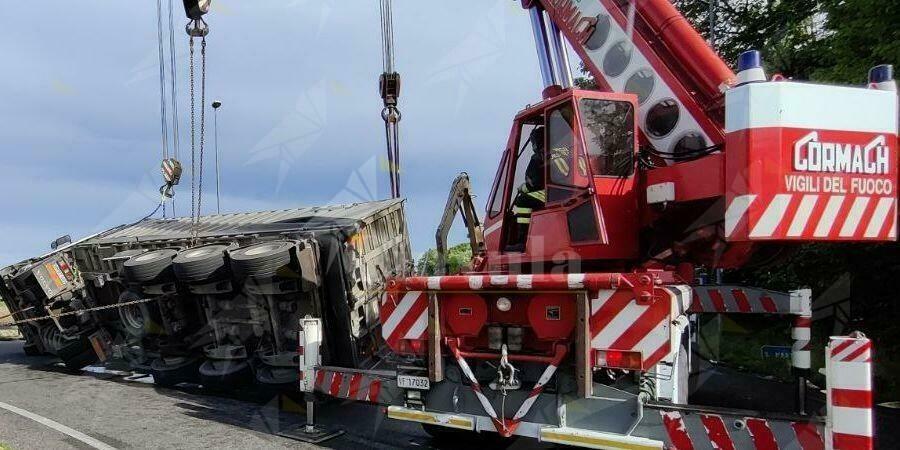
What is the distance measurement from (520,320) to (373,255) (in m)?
3.57

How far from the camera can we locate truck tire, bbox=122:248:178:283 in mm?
8227

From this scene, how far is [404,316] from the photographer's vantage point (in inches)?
206

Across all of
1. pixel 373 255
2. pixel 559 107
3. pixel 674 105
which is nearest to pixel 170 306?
pixel 373 255

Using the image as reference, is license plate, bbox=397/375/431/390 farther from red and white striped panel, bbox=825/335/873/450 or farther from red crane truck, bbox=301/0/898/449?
red and white striped panel, bbox=825/335/873/450

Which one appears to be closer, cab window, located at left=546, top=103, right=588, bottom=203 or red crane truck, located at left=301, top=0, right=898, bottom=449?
red crane truck, located at left=301, top=0, right=898, bottom=449

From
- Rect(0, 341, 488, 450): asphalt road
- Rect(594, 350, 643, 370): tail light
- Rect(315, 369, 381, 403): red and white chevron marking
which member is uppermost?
Rect(594, 350, 643, 370): tail light

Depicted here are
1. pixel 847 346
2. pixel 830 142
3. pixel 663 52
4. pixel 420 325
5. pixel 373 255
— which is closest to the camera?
pixel 847 346

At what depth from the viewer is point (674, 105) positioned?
5.30m

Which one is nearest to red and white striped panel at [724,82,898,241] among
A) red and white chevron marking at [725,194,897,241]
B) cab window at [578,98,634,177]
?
red and white chevron marking at [725,194,897,241]

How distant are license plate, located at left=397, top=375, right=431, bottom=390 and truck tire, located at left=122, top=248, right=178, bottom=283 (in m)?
4.51

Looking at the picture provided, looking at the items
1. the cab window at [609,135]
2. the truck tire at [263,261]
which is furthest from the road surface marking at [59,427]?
the cab window at [609,135]

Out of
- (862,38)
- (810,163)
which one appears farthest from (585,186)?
(862,38)

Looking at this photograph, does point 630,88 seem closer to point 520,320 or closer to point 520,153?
point 520,153

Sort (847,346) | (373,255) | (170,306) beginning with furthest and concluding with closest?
1. (170,306)
2. (373,255)
3. (847,346)
